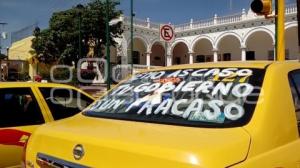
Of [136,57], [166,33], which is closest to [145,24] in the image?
[136,57]

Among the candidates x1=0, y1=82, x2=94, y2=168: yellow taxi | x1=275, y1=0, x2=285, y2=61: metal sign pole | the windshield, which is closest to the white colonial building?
x1=275, y1=0, x2=285, y2=61: metal sign pole

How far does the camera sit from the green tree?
33.3 meters

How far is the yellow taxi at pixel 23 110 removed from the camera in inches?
203

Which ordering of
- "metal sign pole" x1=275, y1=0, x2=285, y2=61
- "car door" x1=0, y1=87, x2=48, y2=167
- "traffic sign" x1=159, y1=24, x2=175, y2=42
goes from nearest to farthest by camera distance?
"car door" x1=0, y1=87, x2=48, y2=167 → "metal sign pole" x1=275, y1=0, x2=285, y2=61 → "traffic sign" x1=159, y1=24, x2=175, y2=42

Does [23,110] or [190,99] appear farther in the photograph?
[23,110]

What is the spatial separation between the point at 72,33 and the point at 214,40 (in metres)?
14.2

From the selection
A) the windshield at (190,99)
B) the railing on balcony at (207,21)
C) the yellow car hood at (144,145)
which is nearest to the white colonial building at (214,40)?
the railing on balcony at (207,21)

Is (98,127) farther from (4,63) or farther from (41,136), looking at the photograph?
(4,63)

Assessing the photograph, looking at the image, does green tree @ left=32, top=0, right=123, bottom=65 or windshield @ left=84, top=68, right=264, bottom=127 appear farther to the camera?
green tree @ left=32, top=0, right=123, bottom=65

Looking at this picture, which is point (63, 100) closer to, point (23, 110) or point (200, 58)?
point (23, 110)

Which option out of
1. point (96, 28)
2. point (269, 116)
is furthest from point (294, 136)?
point (96, 28)

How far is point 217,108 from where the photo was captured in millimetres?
3180

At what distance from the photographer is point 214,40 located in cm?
4181

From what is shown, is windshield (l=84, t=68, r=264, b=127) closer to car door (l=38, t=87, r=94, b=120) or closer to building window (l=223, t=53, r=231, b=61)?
car door (l=38, t=87, r=94, b=120)
